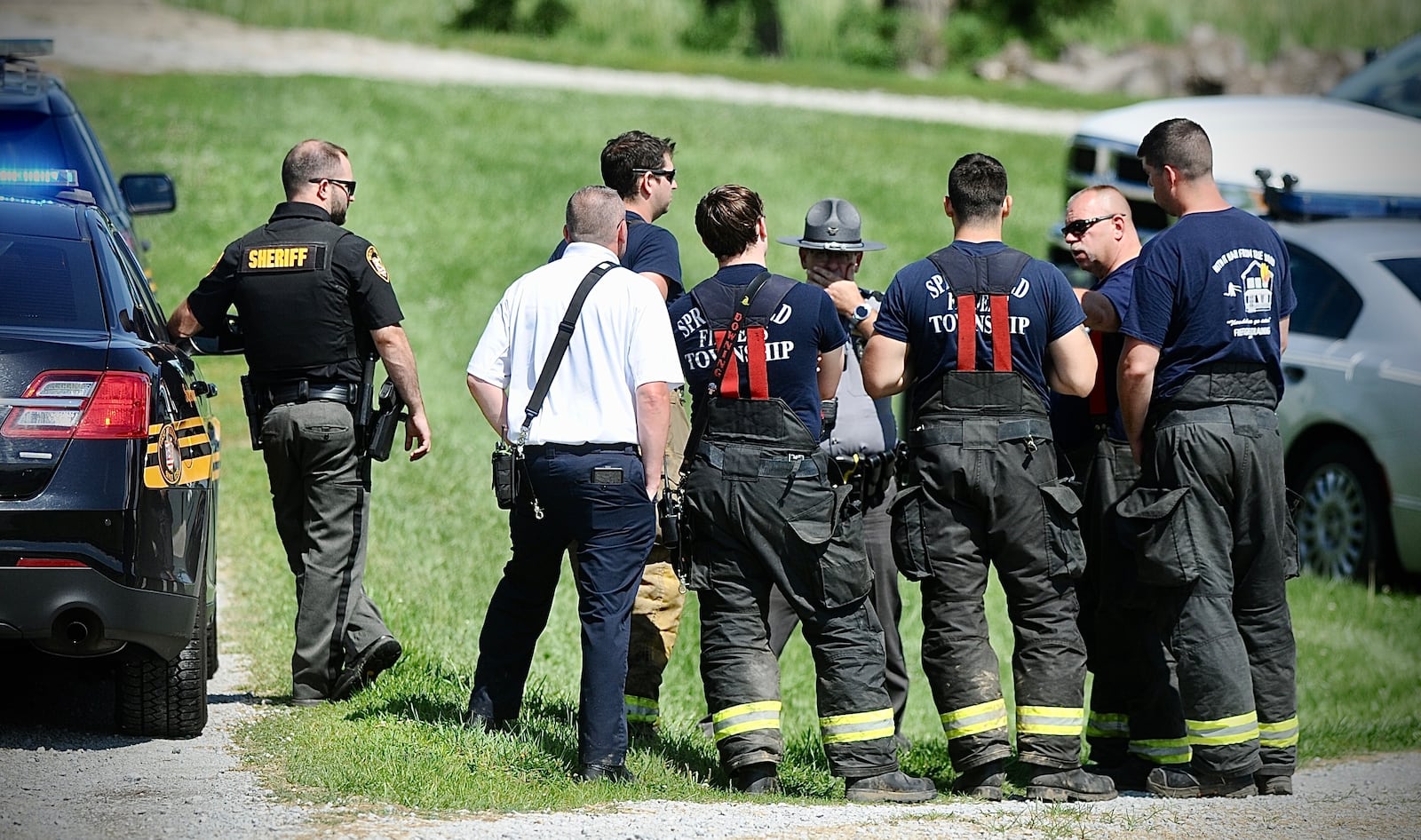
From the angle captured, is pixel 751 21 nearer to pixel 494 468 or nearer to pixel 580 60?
pixel 580 60

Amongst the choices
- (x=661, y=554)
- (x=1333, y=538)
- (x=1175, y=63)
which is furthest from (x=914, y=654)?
(x=1175, y=63)

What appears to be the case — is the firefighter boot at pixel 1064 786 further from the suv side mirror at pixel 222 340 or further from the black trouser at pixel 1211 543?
the suv side mirror at pixel 222 340

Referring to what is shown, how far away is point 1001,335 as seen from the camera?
5.71m

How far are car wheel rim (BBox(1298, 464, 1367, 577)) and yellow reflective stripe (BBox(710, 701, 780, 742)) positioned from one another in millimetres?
4875

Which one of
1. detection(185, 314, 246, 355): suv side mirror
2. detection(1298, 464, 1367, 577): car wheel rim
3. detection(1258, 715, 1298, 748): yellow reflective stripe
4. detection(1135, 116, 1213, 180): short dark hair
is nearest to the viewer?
detection(1135, 116, 1213, 180): short dark hair

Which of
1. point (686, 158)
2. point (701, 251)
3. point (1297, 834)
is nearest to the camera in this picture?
point (1297, 834)

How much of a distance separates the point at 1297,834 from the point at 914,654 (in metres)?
4.34

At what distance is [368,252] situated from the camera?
20.0 feet

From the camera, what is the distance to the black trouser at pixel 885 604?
21.5 feet

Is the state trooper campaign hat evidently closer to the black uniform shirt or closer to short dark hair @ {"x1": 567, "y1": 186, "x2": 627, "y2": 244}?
short dark hair @ {"x1": 567, "y1": 186, "x2": 627, "y2": 244}

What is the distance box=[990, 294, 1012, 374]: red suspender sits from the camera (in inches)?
224

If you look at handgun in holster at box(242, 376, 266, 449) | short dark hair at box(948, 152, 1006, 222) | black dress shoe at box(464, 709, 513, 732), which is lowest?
black dress shoe at box(464, 709, 513, 732)

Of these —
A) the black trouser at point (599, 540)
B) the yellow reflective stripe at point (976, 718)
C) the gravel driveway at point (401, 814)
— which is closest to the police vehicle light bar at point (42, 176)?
the gravel driveway at point (401, 814)

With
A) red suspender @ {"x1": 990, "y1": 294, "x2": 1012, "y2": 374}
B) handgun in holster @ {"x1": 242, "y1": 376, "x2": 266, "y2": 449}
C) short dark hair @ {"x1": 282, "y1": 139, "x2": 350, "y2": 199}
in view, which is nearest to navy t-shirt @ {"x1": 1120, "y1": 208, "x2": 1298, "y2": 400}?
red suspender @ {"x1": 990, "y1": 294, "x2": 1012, "y2": 374}
